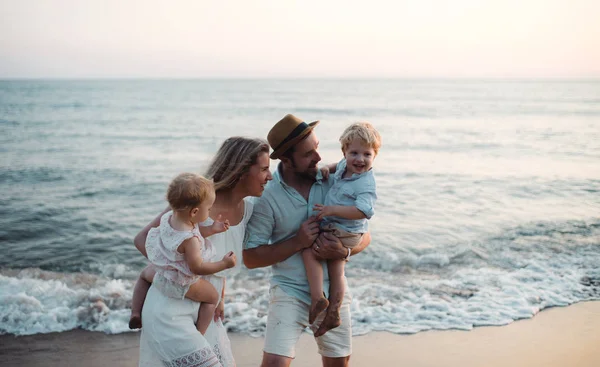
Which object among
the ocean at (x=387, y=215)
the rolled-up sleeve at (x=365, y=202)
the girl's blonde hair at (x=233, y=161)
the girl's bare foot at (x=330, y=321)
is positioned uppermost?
the girl's blonde hair at (x=233, y=161)

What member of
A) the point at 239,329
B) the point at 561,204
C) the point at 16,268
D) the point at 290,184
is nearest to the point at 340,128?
the point at 561,204

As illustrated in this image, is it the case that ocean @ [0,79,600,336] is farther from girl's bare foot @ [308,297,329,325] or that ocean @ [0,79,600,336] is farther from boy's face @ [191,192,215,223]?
girl's bare foot @ [308,297,329,325]

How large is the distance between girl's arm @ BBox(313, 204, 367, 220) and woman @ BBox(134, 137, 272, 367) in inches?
14.6

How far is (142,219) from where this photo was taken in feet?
38.2

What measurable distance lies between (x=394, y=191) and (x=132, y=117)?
18891 millimetres

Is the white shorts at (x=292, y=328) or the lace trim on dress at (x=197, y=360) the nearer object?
the lace trim on dress at (x=197, y=360)

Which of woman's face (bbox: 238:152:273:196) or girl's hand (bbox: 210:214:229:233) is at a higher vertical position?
woman's face (bbox: 238:152:273:196)

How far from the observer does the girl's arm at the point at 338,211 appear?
3.40 metres

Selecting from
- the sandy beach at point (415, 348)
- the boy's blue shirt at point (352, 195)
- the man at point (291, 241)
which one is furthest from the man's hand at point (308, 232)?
the sandy beach at point (415, 348)

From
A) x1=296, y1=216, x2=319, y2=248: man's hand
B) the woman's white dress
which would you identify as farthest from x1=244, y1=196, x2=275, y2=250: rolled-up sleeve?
the woman's white dress

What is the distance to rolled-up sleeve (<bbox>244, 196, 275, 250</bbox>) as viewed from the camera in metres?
3.48

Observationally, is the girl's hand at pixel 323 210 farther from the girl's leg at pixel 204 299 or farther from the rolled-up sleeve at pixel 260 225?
the girl's leg at pixel 204 299

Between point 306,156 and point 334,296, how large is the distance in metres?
0.80

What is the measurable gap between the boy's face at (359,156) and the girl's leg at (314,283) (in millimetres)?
549
